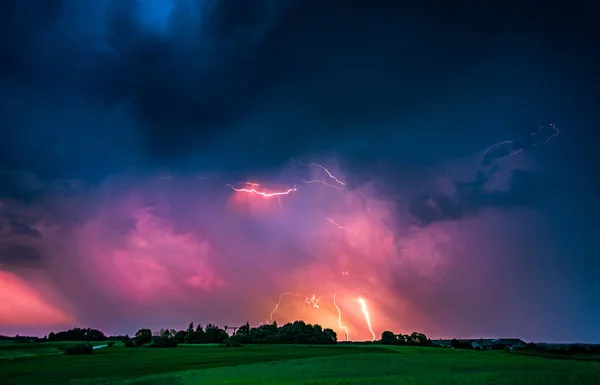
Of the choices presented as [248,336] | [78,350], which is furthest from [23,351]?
[248,336]

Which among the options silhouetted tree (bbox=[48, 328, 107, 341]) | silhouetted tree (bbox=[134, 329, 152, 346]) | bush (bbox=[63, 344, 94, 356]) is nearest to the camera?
bush (bbox=[63, 344, 94, 356])

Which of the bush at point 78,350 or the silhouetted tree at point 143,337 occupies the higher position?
the silhouetted tree at point 143,337

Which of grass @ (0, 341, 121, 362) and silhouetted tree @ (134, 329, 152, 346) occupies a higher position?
silhouetted tree @ (134, 329, 152, 346)

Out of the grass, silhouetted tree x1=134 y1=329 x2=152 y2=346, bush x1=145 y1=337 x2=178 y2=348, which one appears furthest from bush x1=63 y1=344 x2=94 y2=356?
silhouetted tree x1=134 y1=329 x2=152 y2=346

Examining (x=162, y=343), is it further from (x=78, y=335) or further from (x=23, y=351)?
(x=78, y=335)

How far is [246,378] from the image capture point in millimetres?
32094

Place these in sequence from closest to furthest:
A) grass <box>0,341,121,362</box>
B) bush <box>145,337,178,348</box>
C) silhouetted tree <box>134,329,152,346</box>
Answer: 1. grass <box>0,341,121,362</box>
2. bush <box>145,337,178,348</box>
3. silhouetted tree <box>134,329,152,346</box>

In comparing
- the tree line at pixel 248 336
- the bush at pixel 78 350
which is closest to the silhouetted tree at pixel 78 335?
the tree line at pixel 248 336

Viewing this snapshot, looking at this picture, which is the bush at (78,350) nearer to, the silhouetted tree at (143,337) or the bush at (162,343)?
the bush at (162,343)

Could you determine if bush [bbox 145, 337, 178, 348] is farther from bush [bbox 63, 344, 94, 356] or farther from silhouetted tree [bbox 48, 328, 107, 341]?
silhouetted tree [bbox 48, 328, 107, 341]

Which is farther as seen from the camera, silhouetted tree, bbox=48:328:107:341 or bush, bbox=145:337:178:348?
silhouetted tree, bbox=48:328:107:341

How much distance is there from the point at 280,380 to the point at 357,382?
6.50 metres

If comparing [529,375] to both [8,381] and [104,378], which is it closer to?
[104,378]

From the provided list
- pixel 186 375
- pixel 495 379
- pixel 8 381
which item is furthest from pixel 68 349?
pixel 495 379
